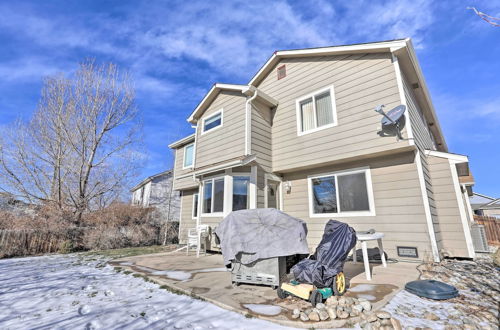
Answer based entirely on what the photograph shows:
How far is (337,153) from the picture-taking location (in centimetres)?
629

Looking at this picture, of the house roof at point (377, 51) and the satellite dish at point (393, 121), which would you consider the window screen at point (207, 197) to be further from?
the satellite dish at point (393, 121)

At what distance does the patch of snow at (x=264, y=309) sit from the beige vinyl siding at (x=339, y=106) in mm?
4508

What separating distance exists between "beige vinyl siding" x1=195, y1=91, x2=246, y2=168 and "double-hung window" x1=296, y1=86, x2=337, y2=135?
6.43 ft

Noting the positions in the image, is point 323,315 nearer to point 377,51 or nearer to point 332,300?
point 332,300

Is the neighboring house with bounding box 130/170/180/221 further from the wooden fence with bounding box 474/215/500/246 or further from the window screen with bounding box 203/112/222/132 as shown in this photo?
the wooden fence with bounding box 474/215/500/246

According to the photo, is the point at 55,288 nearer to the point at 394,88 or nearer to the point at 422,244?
the point at 422,244

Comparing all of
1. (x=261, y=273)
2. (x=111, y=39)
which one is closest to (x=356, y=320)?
(x=261, y=273)

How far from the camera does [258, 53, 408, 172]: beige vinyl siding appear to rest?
19.2 feet

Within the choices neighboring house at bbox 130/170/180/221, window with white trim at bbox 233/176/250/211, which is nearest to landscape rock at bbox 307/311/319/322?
window with white trim at bbox 233/176/250/211

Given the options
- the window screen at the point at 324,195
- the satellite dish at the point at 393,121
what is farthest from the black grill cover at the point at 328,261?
the satellite dish at the point at 393,121

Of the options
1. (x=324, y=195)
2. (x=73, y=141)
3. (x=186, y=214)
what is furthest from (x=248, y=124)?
(x=73, y=141)

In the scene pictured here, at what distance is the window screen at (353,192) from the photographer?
6.09 metres

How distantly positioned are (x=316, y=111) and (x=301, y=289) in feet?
18.2

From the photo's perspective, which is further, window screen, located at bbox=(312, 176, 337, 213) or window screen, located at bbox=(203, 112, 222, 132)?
window screen, located at bbox=(203, 112, 222, 132)
